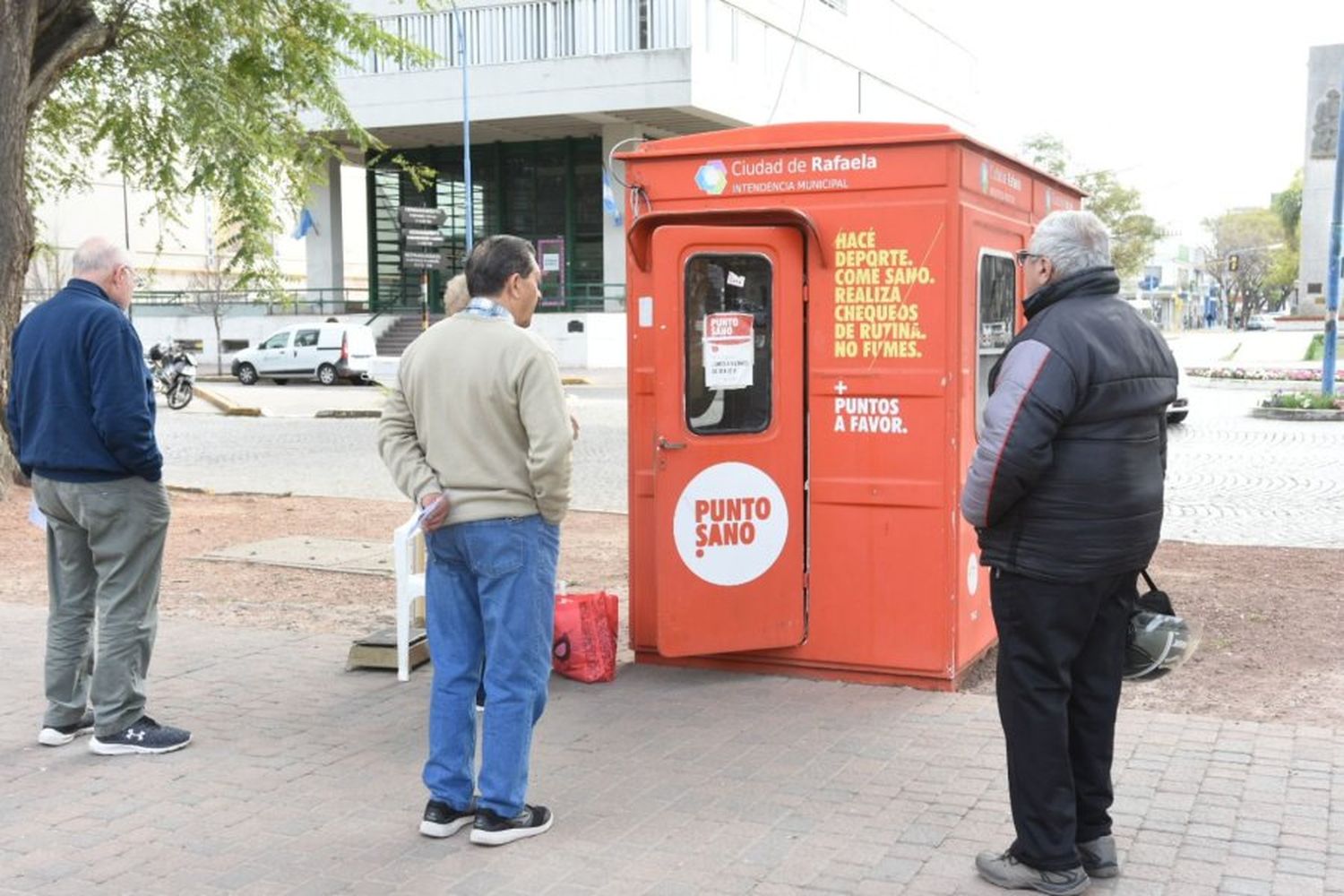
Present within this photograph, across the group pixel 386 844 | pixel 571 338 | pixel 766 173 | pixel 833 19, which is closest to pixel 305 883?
pixel 386 844

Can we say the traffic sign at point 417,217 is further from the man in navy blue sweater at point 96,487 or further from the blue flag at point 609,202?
the man in navy blue sweater at point 96,487

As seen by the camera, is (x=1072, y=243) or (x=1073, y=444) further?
(x=1072, y=243)

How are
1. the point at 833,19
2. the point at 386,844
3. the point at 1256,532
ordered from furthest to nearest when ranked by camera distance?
the point at 833,19 < the point at 1256,532 < the point at 386,844

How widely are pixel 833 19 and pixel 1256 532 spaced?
124 feet

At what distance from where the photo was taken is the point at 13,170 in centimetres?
1181

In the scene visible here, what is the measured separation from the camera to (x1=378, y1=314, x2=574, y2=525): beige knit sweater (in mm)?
4195

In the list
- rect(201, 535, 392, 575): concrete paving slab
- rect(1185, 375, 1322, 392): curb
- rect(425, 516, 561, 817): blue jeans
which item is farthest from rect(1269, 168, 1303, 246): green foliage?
rect(425, 516, 561, 817): blue jeans

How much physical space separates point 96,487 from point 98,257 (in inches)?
34.5

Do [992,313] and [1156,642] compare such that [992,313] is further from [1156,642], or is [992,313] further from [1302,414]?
[1302,414]

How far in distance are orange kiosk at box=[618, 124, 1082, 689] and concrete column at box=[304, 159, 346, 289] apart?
4349 cm

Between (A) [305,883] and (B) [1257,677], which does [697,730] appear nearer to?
(A) [305,883]

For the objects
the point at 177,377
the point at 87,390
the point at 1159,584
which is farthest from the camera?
the point at 177,377

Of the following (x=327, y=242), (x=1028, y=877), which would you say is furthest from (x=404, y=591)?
(x=327, y=242)

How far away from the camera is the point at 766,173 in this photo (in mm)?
6098
